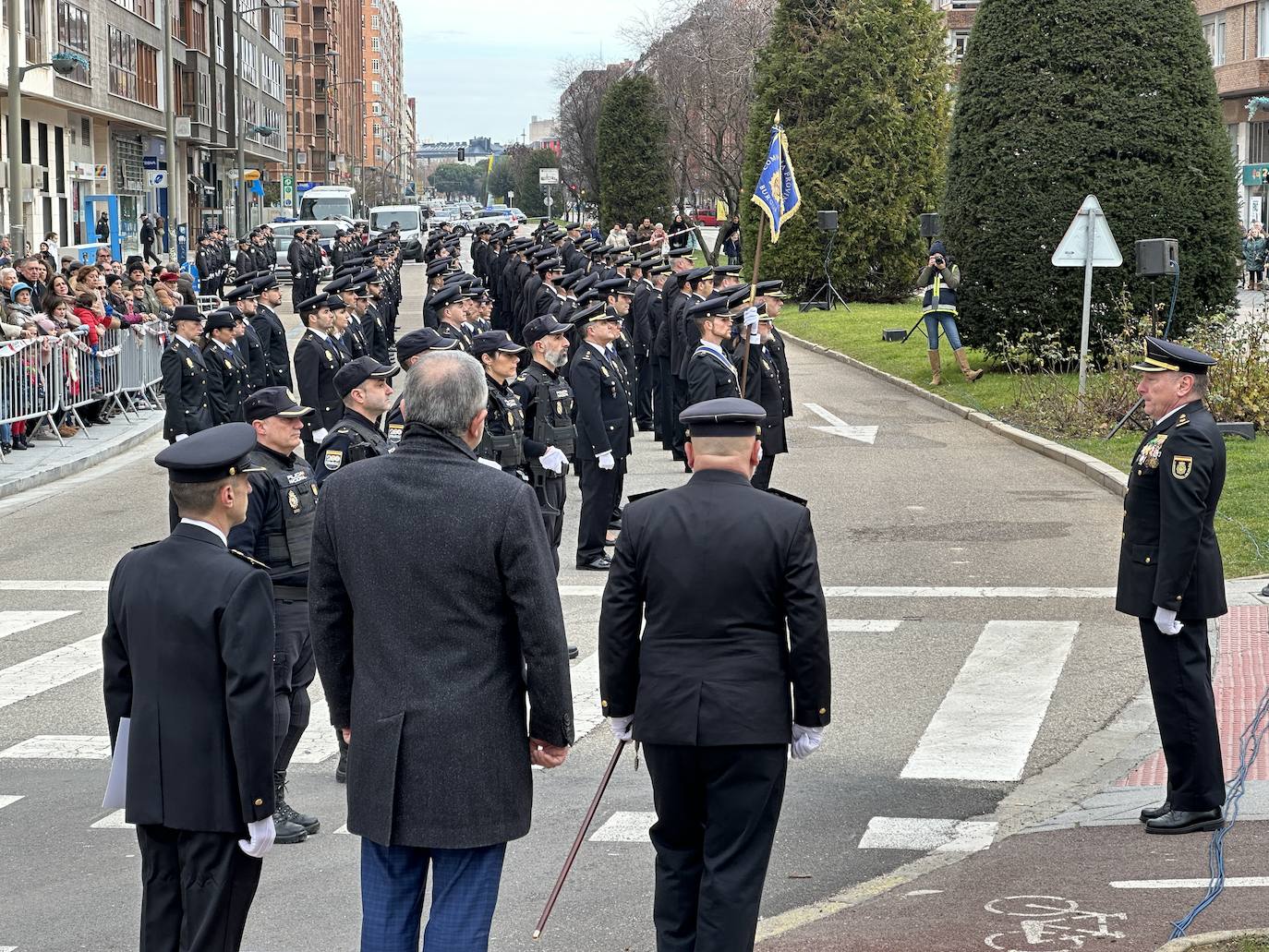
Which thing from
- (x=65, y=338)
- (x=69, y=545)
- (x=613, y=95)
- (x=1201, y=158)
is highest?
(x=613, y=95)

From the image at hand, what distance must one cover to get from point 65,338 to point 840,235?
21.2 meters

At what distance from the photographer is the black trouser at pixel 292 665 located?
6926 mm

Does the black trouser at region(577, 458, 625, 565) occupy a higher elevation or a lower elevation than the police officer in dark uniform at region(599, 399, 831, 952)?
lower

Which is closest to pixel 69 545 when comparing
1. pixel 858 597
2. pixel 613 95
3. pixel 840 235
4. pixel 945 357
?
pixel 858 597

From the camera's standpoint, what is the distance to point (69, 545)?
47.2 ft

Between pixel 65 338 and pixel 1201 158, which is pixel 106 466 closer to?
pixel 65 338

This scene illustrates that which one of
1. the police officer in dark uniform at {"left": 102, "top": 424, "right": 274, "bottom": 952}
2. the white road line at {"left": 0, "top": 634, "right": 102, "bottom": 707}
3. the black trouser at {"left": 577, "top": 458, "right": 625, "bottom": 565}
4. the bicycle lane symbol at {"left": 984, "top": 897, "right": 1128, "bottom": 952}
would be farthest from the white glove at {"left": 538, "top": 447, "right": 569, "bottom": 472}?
the police officer in dark uniform at {"left": 102, "top": 424, "right": 274, "bottom": 952}

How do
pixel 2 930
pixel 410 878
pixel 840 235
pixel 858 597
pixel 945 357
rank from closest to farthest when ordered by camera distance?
pixel 410 878
pixel 2 930
pixel 858 597
pixel 945 357
pixel 840 235

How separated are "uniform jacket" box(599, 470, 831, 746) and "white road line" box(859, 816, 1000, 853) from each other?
2.01 meters

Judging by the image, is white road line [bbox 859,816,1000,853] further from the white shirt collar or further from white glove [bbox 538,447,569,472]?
white glove [bbox 538,447,569,472]

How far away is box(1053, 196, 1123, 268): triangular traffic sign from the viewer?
19.3 m

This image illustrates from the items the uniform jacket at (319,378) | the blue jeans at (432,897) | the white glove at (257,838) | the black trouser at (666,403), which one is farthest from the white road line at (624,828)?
the black trouser at (666,403)

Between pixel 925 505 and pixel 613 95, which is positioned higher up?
pixel 613 95

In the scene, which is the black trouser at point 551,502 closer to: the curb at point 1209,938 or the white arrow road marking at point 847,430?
the curb at point 1209,938
